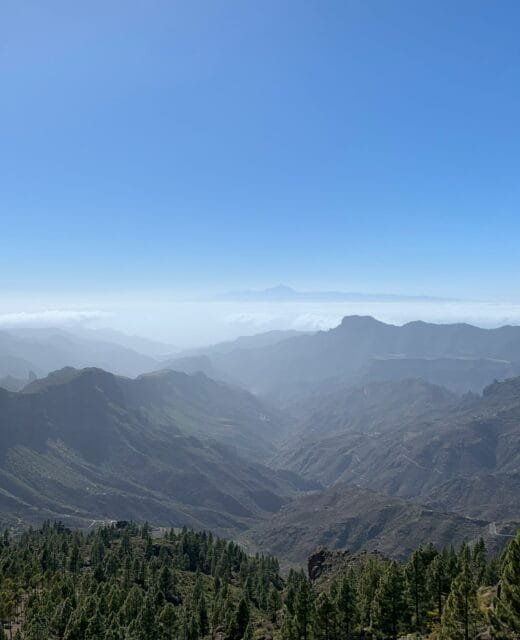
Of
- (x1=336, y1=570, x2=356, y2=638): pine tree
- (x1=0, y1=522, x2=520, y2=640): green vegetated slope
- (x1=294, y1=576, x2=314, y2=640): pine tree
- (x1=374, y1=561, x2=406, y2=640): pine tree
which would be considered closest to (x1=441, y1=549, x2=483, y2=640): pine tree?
(x1=0, y1=522, x2=520, y2=640): green vegetated slope

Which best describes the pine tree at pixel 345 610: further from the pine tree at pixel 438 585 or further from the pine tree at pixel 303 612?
the pine tree at pixel 438 585

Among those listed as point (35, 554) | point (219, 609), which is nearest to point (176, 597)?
point (219, 609)

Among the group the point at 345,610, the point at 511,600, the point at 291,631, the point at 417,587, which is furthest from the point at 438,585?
the point at 511,600

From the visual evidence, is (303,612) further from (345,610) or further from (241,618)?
(241,618)

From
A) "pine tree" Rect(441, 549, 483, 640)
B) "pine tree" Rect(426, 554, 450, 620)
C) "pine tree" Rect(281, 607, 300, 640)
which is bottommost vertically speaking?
"pine tree" Rect(281, 607, 300, 640)

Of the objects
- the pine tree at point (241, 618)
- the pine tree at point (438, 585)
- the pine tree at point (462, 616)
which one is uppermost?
the pine tree at point (462, 616)

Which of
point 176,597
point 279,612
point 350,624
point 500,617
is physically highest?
point 500,617

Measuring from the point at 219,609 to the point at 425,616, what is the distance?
55.6m

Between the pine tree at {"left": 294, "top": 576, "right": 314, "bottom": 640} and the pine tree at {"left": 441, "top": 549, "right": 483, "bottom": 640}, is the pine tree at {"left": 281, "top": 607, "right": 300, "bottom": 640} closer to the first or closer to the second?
the pine tree at {"left": 294, "top": 576, "right": 314, "bottom": 640}

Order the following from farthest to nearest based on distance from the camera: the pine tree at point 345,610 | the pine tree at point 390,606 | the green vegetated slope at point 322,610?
1. the pine tree at point 345,610
2. the pine tree at point 390,606
3. the green vegetated slope at point 322,610

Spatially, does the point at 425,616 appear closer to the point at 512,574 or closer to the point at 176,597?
the point at 512,574

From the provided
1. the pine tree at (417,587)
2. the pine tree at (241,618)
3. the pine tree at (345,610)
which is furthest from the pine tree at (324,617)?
the pine tree at (241,618)

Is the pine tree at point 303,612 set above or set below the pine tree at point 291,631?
above

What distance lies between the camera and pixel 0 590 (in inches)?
4791
